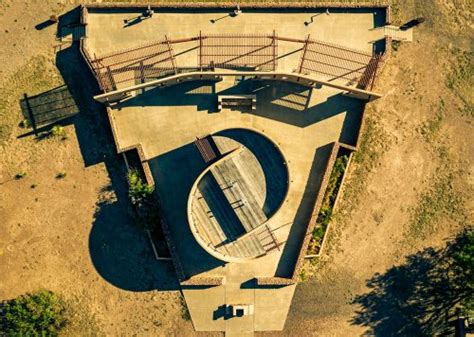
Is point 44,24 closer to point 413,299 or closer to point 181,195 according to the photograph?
point 181,195

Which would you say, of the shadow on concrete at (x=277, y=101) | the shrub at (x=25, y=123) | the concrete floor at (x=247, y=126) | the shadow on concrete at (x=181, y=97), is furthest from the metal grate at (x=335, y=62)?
the shrub at (x=25, y=123)

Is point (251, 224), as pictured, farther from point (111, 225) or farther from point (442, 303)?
point (442, 303)

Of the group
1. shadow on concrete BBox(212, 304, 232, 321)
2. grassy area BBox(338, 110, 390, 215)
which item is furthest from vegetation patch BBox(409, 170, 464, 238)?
shadow on concrete BBox(212, 304, 232, 321)

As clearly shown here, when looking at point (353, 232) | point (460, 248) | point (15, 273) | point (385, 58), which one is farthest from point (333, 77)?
point (15, 273)

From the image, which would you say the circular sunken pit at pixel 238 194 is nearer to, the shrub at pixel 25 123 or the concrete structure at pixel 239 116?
the concrete structure at pixel 239 116

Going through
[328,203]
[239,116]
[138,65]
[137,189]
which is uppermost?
[138,65]

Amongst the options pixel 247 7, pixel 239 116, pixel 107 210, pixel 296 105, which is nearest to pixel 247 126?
pixel 239 116
